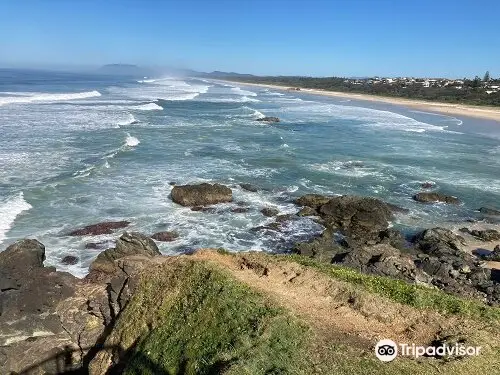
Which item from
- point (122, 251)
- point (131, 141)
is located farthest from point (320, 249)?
point (131, 141)

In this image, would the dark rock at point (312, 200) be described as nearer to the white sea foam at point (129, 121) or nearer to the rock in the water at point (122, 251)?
the rock in the water at point (122, 251)

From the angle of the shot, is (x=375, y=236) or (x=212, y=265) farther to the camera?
(x=375, y=236)

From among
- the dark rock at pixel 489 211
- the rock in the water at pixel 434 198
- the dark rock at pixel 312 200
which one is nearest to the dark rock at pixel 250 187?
the dark rock at pixel 312 200

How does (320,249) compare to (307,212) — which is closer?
(320,249)

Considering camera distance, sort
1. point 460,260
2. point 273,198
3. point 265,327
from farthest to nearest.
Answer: point 273,198, point 460,260, point 265,327

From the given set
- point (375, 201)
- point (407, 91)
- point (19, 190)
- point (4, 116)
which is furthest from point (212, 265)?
point (407, 91)

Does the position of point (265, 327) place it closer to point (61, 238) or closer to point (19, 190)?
point (61, 238)

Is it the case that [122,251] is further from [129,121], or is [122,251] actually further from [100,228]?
[129,121]
